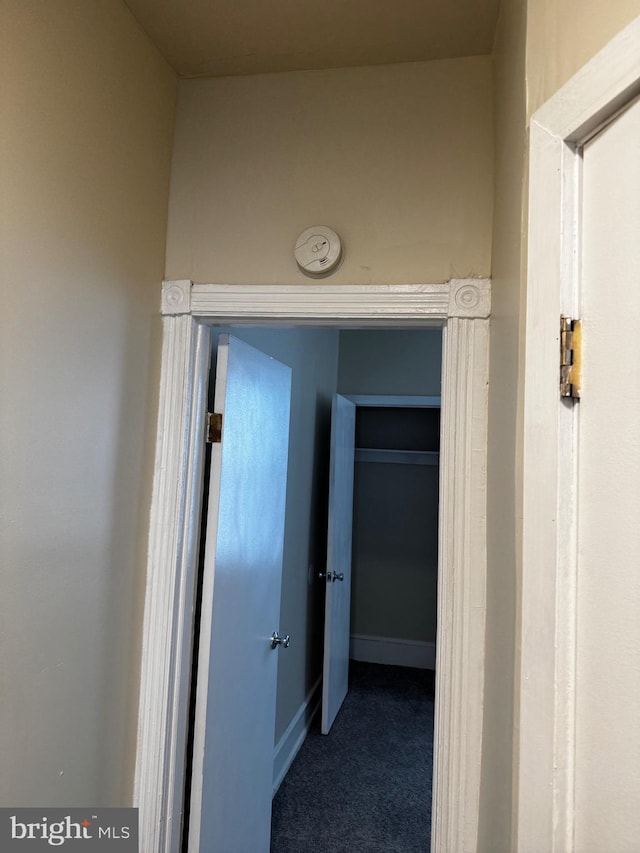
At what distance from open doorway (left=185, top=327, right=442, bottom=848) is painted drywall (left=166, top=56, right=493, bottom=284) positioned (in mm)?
677

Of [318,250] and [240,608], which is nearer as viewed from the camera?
[318,250]

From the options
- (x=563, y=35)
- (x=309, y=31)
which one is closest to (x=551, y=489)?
(x=563, y=35)

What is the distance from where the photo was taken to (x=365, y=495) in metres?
4.67

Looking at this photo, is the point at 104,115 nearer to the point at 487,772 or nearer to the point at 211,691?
the point at 211,691

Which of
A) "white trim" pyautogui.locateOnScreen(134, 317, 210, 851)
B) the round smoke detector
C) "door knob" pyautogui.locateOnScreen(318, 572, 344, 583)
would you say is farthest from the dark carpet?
the round smoke detector

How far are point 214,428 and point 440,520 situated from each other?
0.66 metres

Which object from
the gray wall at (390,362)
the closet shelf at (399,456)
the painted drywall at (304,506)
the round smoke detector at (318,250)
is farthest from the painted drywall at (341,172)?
the closet shelf at (399,456)

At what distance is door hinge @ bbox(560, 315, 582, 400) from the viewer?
0.67m

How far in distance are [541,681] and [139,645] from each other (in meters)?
1.03

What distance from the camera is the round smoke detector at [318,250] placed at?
4.45 ft

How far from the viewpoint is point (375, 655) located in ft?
14.9

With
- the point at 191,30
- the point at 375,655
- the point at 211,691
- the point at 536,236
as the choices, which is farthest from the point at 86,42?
the point at 375,655

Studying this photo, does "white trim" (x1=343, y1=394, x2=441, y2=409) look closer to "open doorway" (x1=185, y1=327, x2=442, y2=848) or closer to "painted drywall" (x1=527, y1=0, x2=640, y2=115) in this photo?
"open doorway" (x1=185, y1=327, x2=442, y2=848)

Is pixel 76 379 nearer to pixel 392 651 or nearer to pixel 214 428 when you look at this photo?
pixel 214 428
